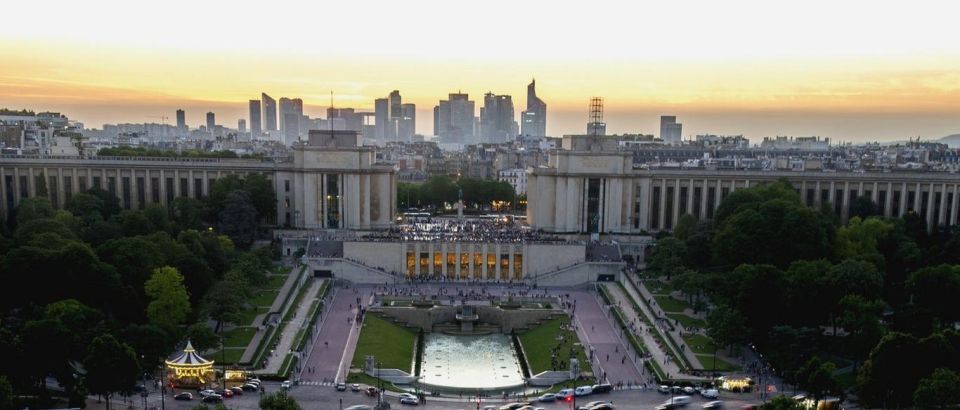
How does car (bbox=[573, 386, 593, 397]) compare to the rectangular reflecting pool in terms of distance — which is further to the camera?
the rectangular reflecting pool

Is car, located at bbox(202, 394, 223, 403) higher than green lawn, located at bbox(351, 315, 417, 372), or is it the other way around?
car, located at bbox(202, 394, 223, 403)

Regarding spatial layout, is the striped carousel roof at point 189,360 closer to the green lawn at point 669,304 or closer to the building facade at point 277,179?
the green lawn at point 669,304

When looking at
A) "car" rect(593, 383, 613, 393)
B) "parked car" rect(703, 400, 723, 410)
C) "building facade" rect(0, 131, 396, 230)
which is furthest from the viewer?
"building facade" rect(0, 131, 396, 230)

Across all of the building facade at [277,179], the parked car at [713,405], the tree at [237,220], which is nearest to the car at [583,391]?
the parked car at [713,405]

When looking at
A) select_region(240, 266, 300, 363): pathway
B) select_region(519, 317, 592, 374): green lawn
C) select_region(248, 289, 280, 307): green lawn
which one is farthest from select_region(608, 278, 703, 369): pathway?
select_region(248, 289, 280, 307): green lawn

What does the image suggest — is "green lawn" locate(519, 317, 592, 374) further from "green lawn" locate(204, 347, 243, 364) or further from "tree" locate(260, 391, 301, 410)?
"tree" locate(260, 391, 301, 410)
